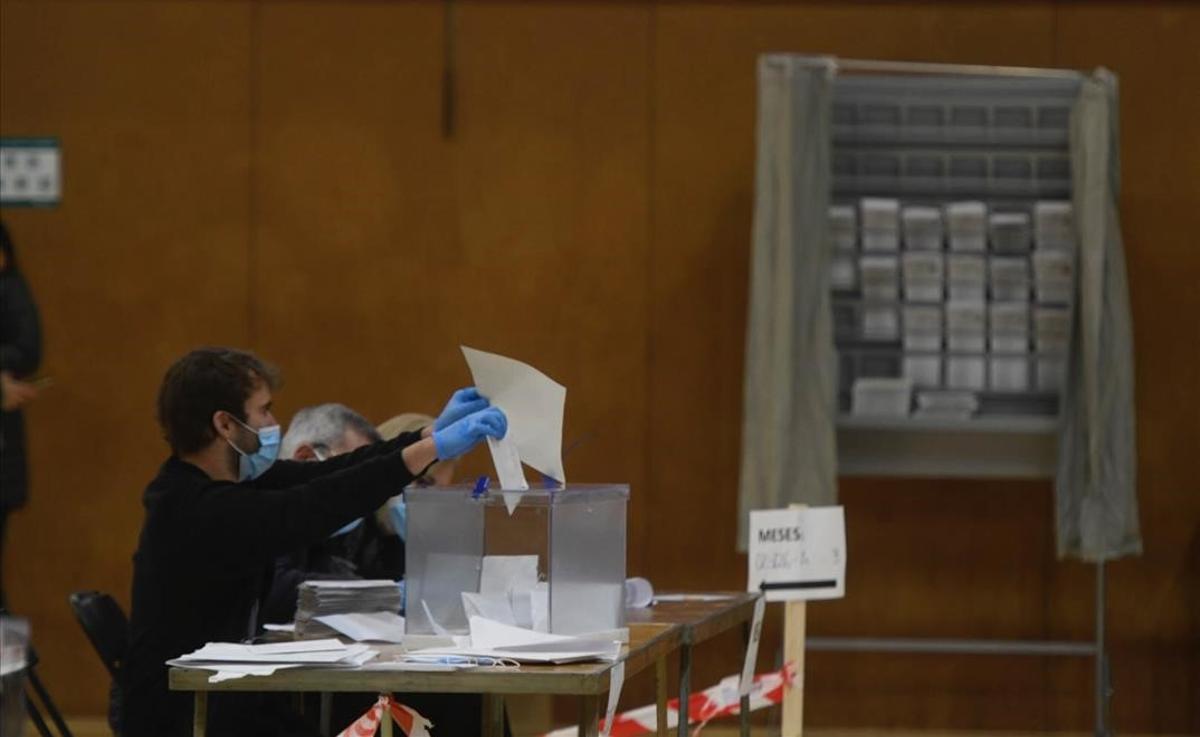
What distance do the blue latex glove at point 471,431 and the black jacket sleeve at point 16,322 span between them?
9.67ft

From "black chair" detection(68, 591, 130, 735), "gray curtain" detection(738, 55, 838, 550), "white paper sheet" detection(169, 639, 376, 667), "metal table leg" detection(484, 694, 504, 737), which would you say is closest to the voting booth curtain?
"gray curtain" detection(738, 55, 838, 550)

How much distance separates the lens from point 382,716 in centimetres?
311

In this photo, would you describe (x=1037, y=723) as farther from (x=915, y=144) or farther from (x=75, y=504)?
(x=75, y=504)

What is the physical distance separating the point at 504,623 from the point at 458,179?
3.41 m

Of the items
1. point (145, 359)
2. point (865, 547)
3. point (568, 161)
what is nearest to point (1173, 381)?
point (865, 547)

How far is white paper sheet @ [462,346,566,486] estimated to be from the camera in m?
3.20

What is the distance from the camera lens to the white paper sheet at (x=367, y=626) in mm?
3279

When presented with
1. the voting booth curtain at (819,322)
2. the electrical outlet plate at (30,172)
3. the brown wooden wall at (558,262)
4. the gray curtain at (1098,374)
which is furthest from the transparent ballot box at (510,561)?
the electrical outlet plate at (30,172)

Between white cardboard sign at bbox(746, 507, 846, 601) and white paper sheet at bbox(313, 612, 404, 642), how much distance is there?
1247 mm

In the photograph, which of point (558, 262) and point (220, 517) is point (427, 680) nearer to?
point (220, 517)

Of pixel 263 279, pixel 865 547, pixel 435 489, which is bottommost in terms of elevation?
pixel 865 547

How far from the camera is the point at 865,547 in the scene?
6328 millimetres

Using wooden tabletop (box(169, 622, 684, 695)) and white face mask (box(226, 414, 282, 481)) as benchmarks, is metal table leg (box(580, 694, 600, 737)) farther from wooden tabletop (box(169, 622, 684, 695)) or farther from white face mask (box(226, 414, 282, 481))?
white face mask (box(226, 414, 282, 481))

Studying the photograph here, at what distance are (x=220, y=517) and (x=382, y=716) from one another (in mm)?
481
